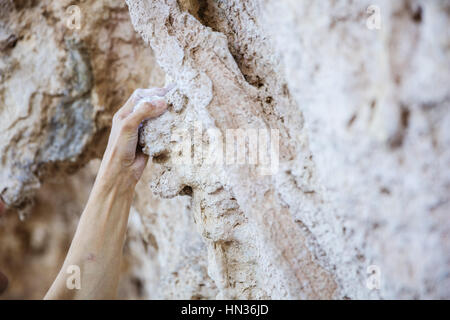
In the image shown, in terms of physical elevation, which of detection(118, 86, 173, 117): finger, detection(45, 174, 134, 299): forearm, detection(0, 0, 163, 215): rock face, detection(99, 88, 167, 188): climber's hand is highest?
detection(0, 0, 163, 215): rock face

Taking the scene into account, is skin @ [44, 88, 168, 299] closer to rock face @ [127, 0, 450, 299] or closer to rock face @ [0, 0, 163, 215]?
rock face @ [127, 0, 450, 299]

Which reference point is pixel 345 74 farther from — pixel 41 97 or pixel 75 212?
pixel 75 212

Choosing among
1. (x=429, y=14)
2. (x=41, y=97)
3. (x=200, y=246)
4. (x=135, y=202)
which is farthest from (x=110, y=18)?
(x=429, y=14)

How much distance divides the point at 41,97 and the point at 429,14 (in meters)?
1.22

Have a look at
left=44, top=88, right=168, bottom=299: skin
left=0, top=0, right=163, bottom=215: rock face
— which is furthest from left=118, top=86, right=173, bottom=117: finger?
left=0, top=0, right=163, bottom=215: rock face

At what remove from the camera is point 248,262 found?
882 mm

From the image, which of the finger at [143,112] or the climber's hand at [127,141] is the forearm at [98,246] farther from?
the finger at [143,112]

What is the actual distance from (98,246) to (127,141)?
0.83ft

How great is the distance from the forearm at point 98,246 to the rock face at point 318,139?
4.4 inches

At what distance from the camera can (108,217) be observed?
0.90 metres

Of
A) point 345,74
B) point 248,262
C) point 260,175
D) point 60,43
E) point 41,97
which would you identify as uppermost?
point 60,43

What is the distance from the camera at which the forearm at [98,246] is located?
2.85 ft

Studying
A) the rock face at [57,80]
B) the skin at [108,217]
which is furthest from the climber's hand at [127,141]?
the rock face at [57,80]

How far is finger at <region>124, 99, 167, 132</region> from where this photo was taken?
850mm
